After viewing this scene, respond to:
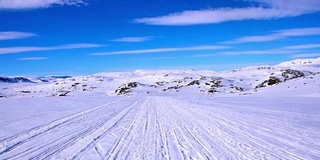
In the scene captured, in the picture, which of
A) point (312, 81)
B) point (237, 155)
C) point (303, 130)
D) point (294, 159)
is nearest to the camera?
point (294, 159)

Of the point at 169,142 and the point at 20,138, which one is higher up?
the point at 20,138

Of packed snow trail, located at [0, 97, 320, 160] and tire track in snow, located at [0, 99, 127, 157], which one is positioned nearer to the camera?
packed snow trail, located at [0, 97, 320, 160]

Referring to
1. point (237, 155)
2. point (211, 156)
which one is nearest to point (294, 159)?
point (237, 155)

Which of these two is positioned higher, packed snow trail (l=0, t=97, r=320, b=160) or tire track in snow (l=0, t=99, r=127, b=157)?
tire track in snow (l=0, t=99, r=127, b=157)

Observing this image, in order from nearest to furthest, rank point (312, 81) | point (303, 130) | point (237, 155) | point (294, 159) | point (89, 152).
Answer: point (294, 159) → point (237, 155) → point (89, 152) → point (303, 130) → point (312, 81)

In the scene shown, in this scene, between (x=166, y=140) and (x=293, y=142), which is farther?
(x=166, y=140)

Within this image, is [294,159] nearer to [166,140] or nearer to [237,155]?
[237,155]

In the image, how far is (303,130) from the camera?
535 inches

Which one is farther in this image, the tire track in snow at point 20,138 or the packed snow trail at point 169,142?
the tire track in snow at point 20,138

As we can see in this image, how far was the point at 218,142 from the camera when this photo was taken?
1135 centimetres

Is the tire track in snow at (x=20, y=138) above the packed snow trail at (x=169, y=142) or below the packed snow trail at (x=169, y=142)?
above

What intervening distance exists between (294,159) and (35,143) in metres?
7.57

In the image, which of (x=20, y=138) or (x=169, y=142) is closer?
(x=169, y=142)

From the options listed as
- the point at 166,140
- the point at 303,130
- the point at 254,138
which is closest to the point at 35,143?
the point at 166,140
